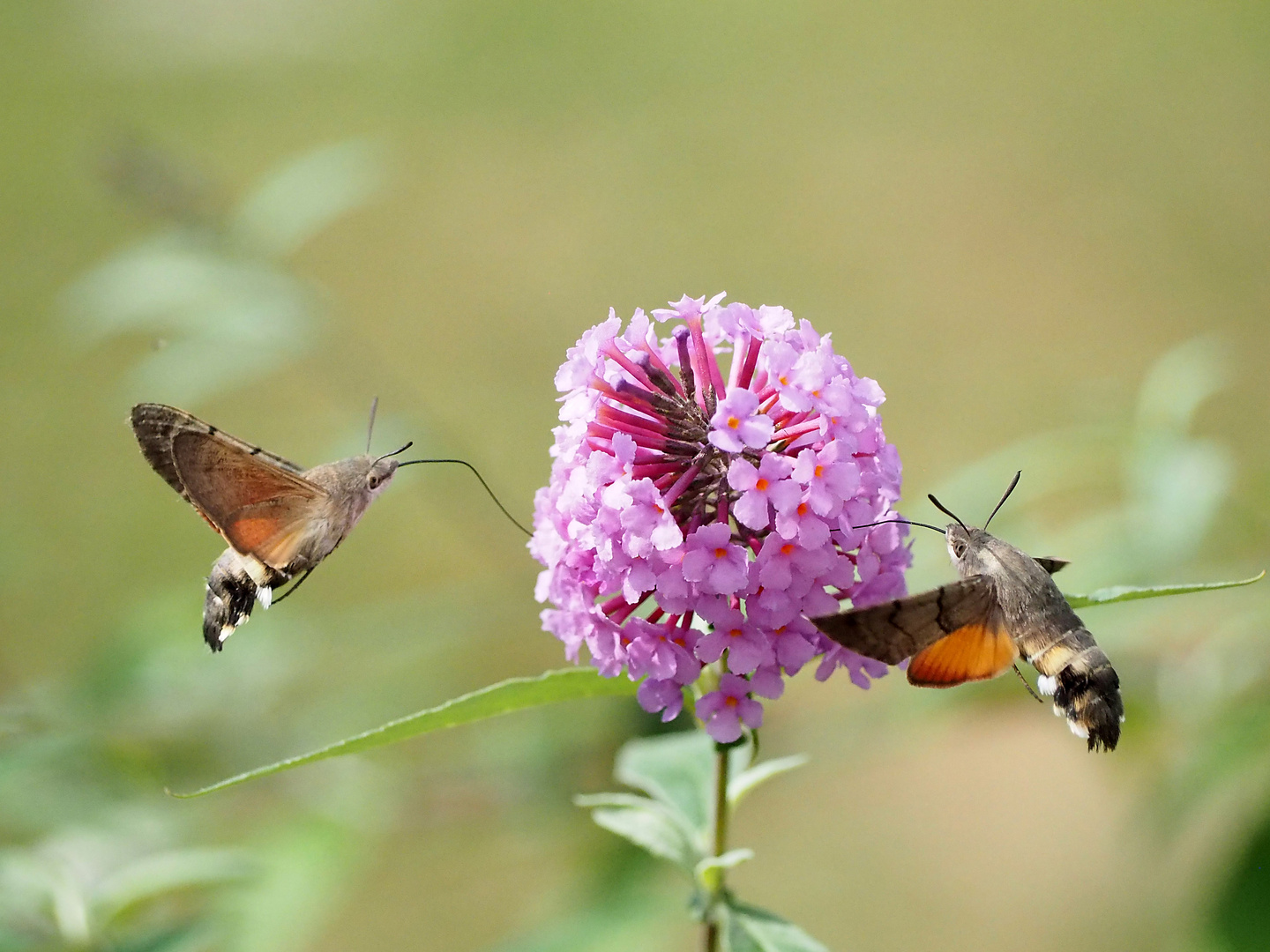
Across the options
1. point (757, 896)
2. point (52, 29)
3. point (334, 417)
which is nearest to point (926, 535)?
point (757, 896)

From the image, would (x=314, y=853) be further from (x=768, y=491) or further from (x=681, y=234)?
(x=681, y=234)

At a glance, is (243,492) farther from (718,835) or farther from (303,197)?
(303,197)

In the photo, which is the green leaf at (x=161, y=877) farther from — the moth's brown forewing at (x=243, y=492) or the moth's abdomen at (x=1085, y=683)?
the moth's abdomen at (x=1085, y=683)

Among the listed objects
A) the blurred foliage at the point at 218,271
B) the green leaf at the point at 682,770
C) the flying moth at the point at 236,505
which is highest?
the blurred foliage at the point at 218,271

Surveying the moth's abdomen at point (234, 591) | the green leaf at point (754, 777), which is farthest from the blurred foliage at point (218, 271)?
the green leaf at point (754, 777)

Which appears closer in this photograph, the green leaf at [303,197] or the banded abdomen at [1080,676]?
the banded abdomen at [1080,676]
